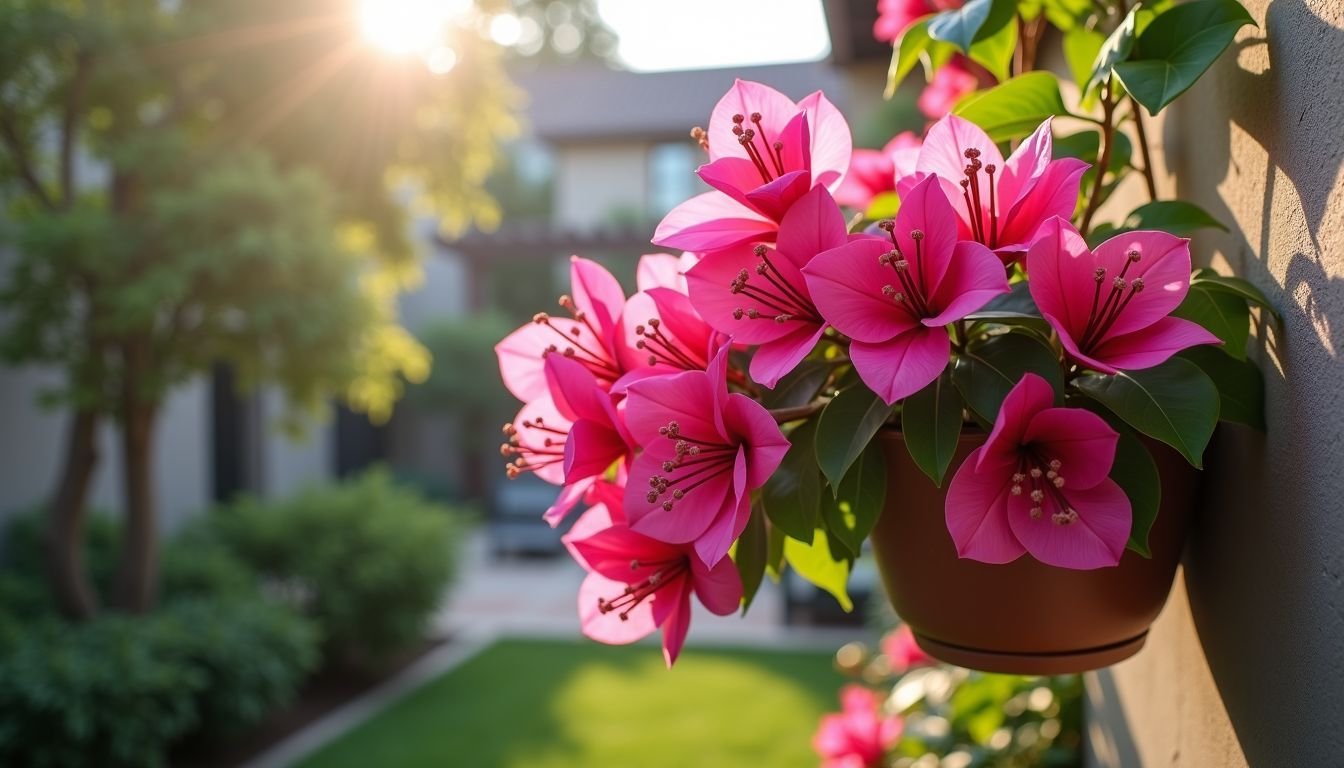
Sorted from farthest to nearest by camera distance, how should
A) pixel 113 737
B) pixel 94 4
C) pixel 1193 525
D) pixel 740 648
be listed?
pixel 740 648, pixel 94 4, pixel 113 737, pixel 1193 525

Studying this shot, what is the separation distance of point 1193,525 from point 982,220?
29cm

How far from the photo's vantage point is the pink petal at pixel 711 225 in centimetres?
59

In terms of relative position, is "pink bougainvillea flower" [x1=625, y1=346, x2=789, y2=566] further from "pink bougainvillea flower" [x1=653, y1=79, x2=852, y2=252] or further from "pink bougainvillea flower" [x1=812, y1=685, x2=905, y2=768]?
"pink bougainvillea flower" [x1=812, y1=685, x2=905, y2=768]

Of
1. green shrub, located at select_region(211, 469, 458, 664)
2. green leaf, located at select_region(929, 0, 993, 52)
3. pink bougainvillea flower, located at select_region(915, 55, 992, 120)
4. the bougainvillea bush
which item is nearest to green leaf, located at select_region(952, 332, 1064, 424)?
the bougainvillea bush

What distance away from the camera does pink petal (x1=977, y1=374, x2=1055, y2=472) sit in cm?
49

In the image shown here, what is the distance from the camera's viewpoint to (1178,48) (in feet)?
1.99

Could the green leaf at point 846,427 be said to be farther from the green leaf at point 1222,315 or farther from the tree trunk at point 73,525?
the tree trunk at point 73,525

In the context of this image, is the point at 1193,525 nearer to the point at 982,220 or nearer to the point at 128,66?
the point at 982,220

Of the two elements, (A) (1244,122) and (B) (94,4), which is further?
(B) (94,4)

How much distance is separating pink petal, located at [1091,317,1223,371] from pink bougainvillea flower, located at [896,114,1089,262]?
7cm

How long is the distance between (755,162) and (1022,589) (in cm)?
31

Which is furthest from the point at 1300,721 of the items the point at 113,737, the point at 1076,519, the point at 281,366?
the point at 281,366

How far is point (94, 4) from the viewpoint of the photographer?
14.4ft

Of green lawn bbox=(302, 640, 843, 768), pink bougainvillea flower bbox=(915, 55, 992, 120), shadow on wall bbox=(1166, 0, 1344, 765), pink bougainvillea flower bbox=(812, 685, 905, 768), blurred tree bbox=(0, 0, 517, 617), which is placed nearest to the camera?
shadow on wall bbox=(1166, 0, 1344, 765)
